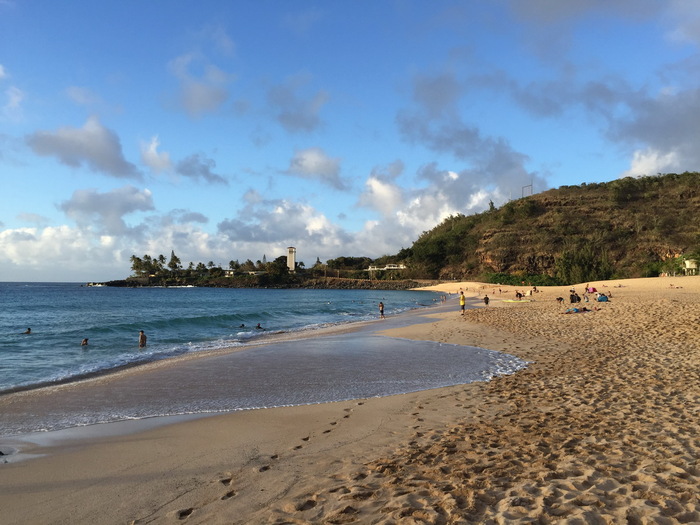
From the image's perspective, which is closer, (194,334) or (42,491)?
(42,491)

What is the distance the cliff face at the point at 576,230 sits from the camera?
92.9 m

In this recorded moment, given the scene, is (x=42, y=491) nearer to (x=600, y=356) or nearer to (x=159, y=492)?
(x=159, y=492)

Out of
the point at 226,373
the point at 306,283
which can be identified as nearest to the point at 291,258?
the point at 306,283

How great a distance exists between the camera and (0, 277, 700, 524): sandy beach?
4207 mm

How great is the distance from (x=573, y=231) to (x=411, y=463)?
111 m

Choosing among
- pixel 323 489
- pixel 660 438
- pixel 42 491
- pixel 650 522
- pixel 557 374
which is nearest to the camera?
pixel 650 522

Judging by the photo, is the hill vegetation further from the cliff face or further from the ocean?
the ocean

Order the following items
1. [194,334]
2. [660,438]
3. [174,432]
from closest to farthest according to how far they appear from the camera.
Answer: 1. [660,438]
2. [174,432]
3. [194,334]

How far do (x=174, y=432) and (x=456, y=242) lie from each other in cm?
12177

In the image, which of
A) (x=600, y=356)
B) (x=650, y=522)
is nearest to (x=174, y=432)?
(x=650, y=522)

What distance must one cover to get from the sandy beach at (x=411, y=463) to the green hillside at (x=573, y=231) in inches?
3123

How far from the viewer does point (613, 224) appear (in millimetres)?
101625

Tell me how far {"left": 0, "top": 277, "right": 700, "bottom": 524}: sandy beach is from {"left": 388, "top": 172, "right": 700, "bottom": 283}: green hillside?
79.3 meters

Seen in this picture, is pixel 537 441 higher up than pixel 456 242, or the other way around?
pixel 456 242
